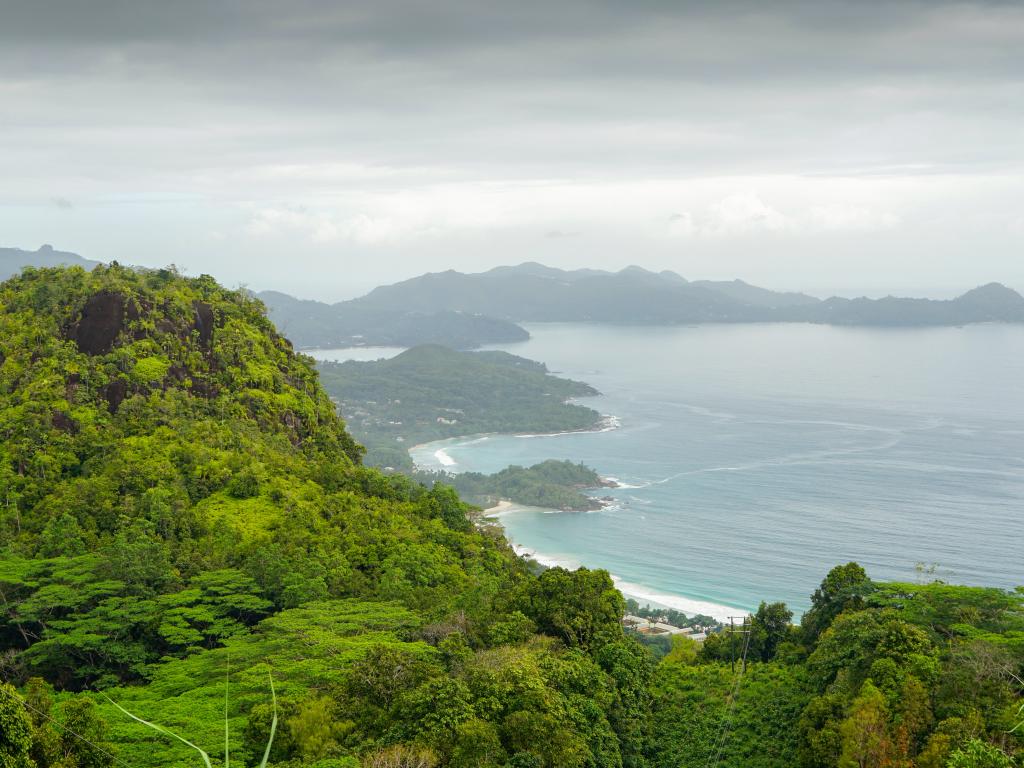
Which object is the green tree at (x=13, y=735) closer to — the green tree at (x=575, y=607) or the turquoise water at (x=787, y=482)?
the green tree at (x=575, y=607)

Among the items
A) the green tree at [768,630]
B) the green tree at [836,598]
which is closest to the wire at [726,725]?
the green tree at [836,598]

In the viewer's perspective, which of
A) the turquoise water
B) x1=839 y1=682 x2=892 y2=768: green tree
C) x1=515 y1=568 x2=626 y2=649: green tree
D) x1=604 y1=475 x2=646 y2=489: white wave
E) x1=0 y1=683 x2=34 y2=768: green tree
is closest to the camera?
x1=0 y1=683 x2=34 y2=768: green tree

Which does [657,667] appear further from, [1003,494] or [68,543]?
[1003,494]

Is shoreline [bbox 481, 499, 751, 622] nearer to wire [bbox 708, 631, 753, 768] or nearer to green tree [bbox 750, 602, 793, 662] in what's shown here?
green tree [bbox 750, 602, 793, 662]

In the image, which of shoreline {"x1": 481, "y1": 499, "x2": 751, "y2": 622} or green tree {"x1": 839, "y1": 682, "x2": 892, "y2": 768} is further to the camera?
shoreline {"x1": 481, "y1": 499, "x2": 751, "y2": 622}

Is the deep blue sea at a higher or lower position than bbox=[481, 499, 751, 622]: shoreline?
higher

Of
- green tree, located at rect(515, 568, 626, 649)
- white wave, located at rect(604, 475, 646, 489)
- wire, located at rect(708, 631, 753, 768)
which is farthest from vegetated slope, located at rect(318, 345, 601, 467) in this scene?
wire, located at rect(708, 631, 753, 768)
